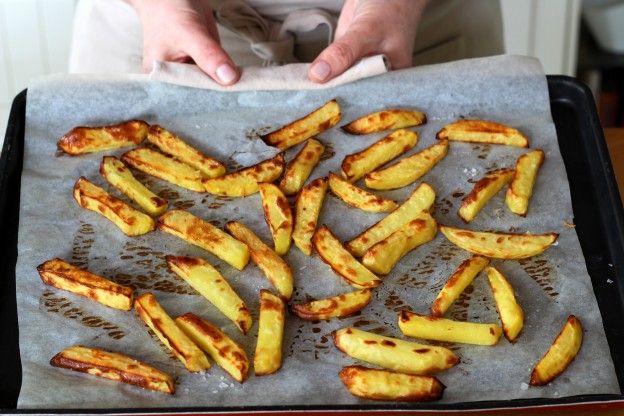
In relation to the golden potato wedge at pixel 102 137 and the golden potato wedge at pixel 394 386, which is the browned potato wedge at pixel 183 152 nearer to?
the golden potato wedge at pixel 102 137

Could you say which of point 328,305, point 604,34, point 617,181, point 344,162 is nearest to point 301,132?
point 344,162

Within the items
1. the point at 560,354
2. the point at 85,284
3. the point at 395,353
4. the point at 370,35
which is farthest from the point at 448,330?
the point at 370,35

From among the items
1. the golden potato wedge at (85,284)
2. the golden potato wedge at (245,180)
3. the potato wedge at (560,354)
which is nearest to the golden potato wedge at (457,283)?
the potato wedge at (560,354)

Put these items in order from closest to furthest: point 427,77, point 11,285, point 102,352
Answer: point 102,352 → point 11,285 → point 427,77

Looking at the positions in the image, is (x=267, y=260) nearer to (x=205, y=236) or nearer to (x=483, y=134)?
(x=205, y=236)

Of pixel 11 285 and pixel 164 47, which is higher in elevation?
pixel 164 47

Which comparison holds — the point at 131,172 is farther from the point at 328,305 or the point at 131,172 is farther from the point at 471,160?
the point at 471,160
